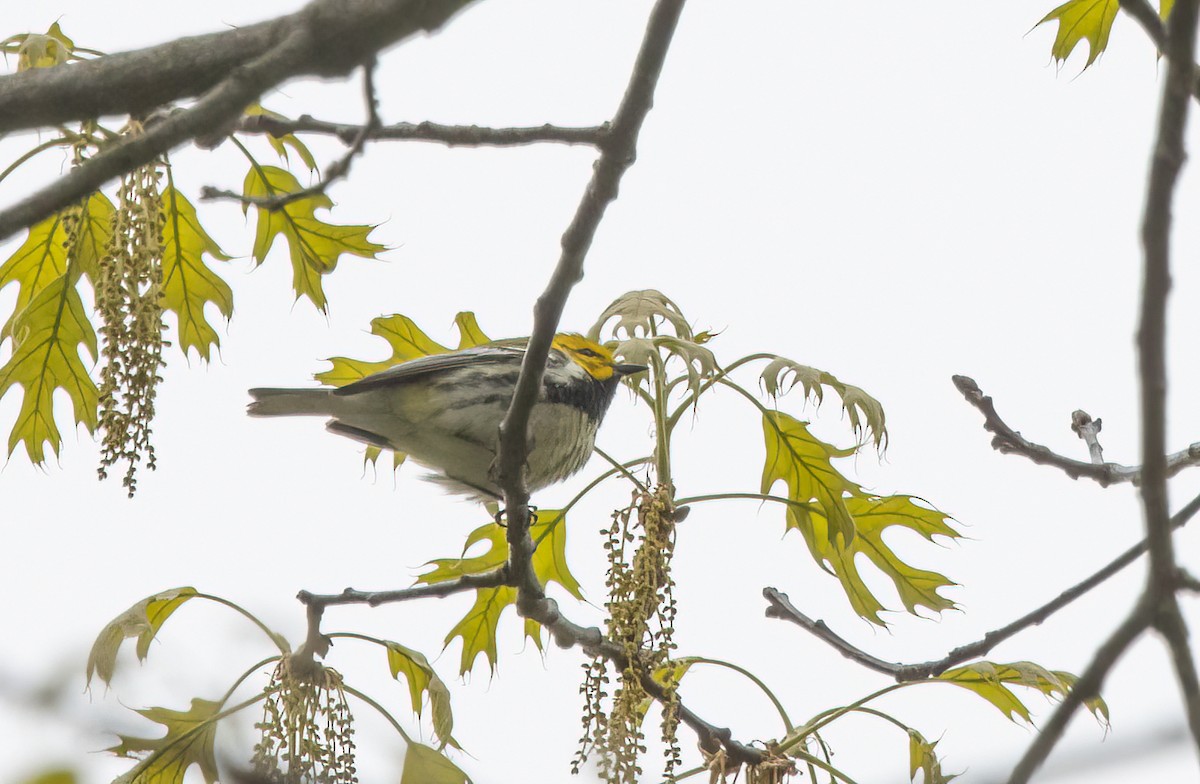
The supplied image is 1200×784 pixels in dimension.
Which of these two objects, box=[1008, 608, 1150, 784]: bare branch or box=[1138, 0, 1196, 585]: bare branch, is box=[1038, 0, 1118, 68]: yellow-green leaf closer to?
box=[1138, 0, 1196, 585]: bare branch

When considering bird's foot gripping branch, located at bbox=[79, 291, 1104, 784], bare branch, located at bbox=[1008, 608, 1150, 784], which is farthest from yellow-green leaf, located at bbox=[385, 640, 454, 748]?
bare branch, located at bbox=[1008, 608, 1150, 784]

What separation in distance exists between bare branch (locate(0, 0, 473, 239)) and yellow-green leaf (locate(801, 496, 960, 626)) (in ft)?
6.77

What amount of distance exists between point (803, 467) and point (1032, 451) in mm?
749

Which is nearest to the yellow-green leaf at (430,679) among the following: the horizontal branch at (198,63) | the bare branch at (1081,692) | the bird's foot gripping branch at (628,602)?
the bird's foot gripping branch at (628,602)

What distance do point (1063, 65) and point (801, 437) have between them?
3.92ft

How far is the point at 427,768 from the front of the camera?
2.74 meters

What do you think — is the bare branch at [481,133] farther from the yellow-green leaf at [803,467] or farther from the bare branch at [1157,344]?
the yellow-green leaf at [803,467]

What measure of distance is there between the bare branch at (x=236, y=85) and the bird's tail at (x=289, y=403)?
2.39 metres

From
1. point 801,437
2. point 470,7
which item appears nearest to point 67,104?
point 470,7

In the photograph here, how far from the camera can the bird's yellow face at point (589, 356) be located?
3.76 m

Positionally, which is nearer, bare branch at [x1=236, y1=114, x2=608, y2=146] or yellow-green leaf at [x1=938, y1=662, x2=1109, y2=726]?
bare branch at [x1=236, y1=114, x2=608, y2=146]

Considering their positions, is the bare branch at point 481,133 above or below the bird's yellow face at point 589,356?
below

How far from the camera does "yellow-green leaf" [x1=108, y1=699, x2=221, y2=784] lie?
2.76 meters

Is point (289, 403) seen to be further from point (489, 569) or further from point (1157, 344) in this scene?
point (1157, 344)
